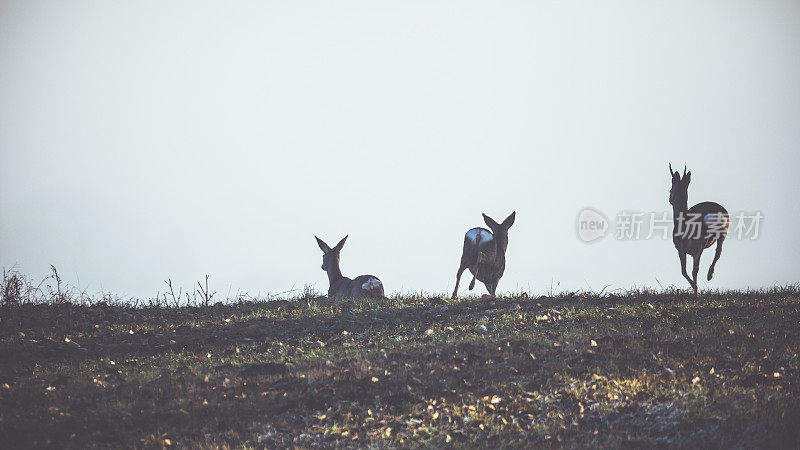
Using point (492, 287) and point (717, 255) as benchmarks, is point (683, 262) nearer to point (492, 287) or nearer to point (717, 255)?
point (717, 255)

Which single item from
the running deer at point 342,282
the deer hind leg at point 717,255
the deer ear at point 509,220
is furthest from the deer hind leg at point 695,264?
the running deer at point 342,282

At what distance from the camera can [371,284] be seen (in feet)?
63.2

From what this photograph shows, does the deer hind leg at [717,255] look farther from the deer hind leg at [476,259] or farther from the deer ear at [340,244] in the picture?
the deer ear at [340,244]

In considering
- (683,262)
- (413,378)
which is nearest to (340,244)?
(683,262)

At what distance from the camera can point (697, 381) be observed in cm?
899

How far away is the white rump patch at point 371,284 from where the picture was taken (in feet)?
62.7

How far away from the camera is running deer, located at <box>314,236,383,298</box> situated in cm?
1911

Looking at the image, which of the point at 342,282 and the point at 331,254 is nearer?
the point at 342,282

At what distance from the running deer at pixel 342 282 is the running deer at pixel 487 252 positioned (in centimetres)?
273

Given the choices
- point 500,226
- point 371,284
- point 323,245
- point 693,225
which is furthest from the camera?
point 323,245

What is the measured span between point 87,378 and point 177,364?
146cm

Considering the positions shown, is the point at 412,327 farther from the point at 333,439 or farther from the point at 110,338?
the point at 110,338

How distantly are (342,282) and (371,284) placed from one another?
1.62m

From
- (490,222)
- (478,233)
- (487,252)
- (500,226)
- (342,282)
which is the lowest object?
(342,282)
